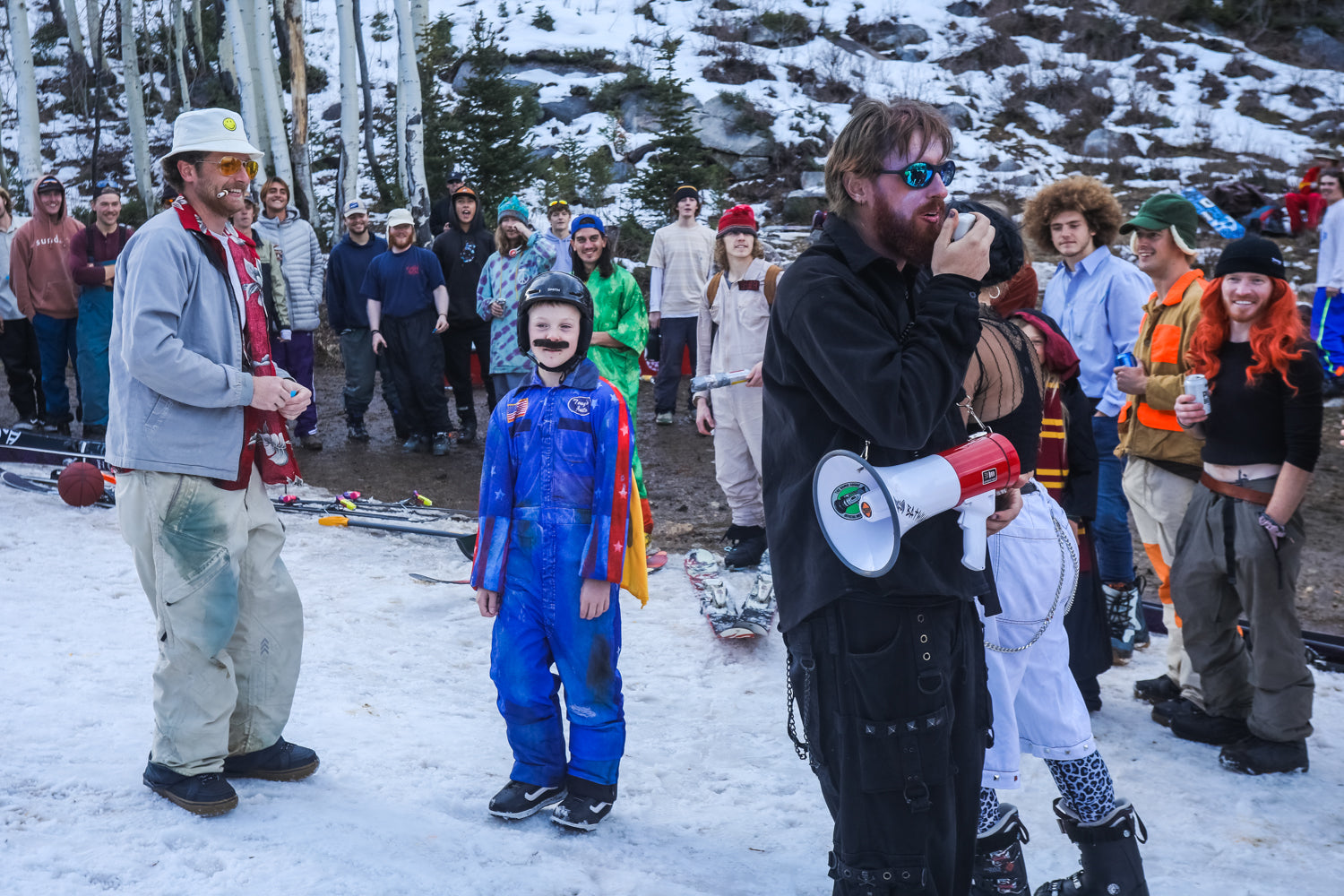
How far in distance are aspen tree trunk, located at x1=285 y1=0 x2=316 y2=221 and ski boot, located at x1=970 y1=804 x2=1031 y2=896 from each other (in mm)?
16629

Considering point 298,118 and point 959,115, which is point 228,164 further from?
point 959,115

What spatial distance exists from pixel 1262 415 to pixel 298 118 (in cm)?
1744

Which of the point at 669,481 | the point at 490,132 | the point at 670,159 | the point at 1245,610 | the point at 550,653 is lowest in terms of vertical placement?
the point at 669,481

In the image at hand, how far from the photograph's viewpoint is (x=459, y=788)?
389 centimetres

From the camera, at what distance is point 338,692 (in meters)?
4.70

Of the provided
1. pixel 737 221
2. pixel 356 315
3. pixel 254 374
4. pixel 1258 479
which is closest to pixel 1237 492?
pixel 1258 479

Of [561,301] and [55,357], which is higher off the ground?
[561,301]

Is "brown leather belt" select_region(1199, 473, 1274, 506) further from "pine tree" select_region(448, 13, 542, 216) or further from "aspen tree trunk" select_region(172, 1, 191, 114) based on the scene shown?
"aspen tree trunk" select_region(172, 1, 191, 114)

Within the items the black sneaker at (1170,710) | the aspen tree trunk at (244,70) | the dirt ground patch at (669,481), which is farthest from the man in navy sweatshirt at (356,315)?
the aspen tree trunk at (244,70)

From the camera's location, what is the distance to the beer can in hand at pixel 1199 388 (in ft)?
13.5

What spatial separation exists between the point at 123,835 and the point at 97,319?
7.02 metres

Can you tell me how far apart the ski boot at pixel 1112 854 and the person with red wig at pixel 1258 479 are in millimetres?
1455

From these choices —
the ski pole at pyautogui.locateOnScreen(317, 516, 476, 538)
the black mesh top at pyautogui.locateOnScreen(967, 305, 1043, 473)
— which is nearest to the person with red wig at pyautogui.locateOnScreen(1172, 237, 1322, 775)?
the black mesh top at pyautogui.locateOnScreen(967, 305, 1043, 473)

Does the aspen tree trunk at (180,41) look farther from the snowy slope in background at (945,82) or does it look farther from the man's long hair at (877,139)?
the man's long hair at (877,139)
